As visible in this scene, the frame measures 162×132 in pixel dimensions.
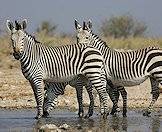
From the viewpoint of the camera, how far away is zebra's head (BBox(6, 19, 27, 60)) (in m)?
13.2

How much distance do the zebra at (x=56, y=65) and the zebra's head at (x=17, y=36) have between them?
4cm

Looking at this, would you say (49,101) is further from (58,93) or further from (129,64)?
(129,64)

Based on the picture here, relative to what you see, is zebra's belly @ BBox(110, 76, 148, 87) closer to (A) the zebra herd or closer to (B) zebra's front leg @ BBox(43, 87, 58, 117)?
(A) the zebra herd

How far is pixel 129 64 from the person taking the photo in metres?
14.3

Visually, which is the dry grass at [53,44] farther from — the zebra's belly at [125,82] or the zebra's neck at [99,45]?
the zebra's belly at [125,82]

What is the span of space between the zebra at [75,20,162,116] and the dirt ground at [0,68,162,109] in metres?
2.21

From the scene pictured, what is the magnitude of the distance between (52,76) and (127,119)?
1.97 metres

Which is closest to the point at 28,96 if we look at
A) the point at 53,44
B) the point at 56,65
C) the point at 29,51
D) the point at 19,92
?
the point at 19,92

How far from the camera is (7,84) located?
21078mm

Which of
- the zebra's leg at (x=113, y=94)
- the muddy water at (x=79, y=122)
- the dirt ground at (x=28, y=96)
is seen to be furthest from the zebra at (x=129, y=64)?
the dirt ground at (x=28, y=96)

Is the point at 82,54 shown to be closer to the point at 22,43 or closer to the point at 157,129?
the point at 22,43

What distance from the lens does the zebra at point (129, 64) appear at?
14.0 meters

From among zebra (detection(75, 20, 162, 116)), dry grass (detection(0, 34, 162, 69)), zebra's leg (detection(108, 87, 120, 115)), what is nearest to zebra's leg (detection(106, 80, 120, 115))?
zebra's leg (detection(108, 87, 120, 115))

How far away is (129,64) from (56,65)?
5.79 ft
